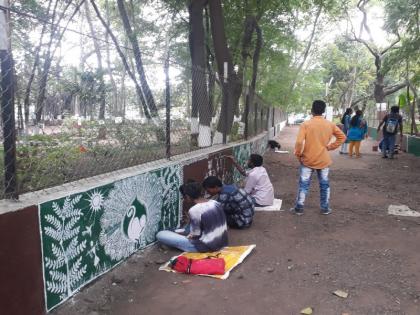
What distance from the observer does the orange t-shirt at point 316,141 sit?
19.4 ft

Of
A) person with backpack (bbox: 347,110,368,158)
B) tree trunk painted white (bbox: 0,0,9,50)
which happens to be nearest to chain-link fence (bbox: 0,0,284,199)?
tree trunk painted white (bbox: 0,0,9,50)

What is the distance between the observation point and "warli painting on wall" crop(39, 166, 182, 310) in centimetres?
302

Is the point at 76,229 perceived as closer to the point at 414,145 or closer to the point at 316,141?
the point at 316,141

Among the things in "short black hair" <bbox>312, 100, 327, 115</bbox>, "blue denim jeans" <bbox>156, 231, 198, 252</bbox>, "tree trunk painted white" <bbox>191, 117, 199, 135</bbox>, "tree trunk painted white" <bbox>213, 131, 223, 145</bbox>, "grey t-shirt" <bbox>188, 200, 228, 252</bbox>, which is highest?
"short black hair" <bbox>312, 100, 327, 115</bbox>

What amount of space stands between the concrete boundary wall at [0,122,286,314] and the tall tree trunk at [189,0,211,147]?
1805mm

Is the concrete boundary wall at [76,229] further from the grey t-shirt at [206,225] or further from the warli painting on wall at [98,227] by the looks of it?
the grey t-shirt at [206,225]

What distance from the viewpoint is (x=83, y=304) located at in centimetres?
332

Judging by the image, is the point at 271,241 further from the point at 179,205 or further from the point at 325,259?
the point at 179,205

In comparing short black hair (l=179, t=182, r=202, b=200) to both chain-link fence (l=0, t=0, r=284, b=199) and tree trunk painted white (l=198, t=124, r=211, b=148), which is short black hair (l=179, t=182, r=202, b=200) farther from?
tree trunk painted white (l=198, t=124, r=211, b=148)

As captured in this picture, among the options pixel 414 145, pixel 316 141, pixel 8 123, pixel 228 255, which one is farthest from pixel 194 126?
pixel 414 145

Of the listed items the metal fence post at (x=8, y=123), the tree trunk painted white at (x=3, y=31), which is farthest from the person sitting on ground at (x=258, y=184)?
the tree trunk painted white at (x=3, y=31)

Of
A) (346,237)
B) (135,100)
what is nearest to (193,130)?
(135,100)

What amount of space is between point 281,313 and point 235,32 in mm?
11812

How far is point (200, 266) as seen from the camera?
405 centimetres
